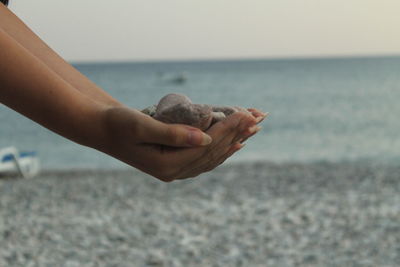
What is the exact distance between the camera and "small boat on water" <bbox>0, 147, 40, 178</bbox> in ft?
50.3

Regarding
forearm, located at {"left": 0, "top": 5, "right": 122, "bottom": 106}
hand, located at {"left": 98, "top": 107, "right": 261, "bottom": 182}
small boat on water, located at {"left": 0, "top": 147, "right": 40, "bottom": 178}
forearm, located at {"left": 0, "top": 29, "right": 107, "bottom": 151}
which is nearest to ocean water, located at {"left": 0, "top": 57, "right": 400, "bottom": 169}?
small boat on water, located at {"left": 0, "top": 147, "right": 40, "bottom": 178}

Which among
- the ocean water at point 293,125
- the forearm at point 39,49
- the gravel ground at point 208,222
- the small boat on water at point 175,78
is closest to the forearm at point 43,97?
the forearm at point 39,49

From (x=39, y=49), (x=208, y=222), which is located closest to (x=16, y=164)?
(x=208, y=222)

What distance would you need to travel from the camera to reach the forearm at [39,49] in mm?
1972

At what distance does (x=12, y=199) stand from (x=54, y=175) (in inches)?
188

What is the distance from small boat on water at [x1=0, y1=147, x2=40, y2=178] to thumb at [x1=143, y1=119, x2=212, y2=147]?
560 inches

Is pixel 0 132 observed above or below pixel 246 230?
above

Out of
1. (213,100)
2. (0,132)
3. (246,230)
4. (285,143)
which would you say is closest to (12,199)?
(246,230)

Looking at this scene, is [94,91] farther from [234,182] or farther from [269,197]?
[234,182]

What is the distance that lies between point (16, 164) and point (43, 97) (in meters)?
14.3

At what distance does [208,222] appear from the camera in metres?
9.05

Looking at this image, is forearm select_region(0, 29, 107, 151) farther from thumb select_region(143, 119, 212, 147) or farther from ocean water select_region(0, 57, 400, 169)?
ocean water select_region(0, 57, 400, 169)

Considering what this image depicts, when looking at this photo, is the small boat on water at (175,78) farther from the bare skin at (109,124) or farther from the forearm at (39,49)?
the bare skin at (109,124)

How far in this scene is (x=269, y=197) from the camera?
11.2 metres
